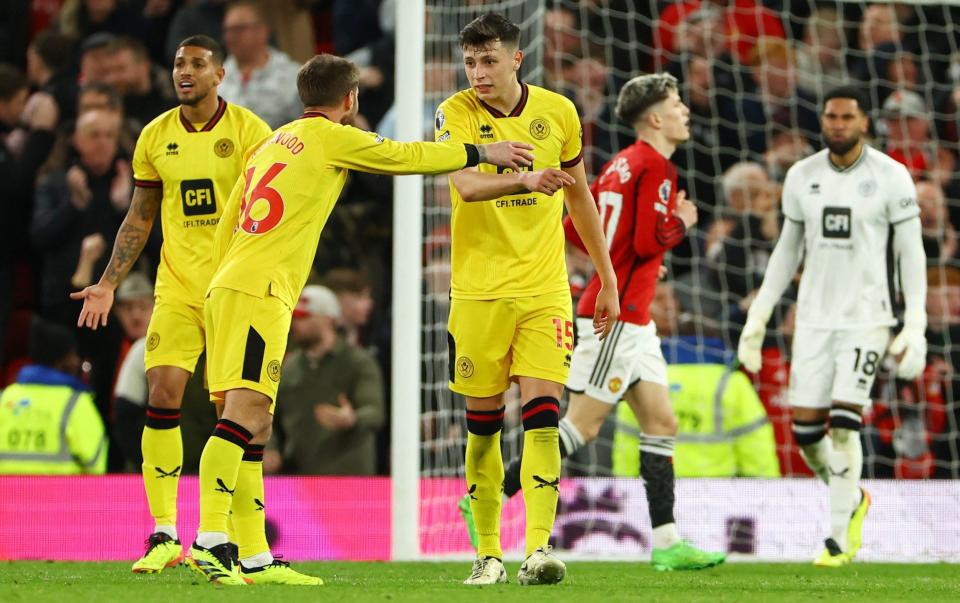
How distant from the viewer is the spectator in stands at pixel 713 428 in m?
8.98

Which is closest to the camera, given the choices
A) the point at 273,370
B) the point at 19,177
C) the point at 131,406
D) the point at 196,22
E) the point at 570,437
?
the point at 273,370

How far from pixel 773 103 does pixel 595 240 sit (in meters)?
5.97

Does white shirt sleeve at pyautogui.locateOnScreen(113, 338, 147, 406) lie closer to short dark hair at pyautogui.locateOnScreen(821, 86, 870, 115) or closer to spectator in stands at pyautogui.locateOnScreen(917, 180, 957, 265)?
short dark hair at pyautogui.locateOnScreen(821, 86, 870, 115)

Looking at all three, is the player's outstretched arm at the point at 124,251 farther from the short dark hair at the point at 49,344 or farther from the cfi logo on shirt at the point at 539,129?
the short dark hair at the point at 49,344

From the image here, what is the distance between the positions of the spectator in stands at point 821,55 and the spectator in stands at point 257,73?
3.80m

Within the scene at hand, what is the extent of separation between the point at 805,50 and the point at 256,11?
4085mm

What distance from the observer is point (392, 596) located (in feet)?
16.4

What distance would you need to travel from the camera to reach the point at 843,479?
7.70 meters

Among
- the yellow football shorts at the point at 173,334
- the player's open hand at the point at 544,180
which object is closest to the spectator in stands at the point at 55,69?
the yellow football shorts at the point at 173,334

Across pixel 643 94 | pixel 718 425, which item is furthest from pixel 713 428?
pixel 643 94

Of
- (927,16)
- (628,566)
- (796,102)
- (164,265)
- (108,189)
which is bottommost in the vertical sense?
(628,566)

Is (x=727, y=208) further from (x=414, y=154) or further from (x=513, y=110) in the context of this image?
(x=414, y=154)

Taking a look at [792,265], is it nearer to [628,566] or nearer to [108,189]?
[628,566]

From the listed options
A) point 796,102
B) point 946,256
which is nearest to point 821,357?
point 946,256
